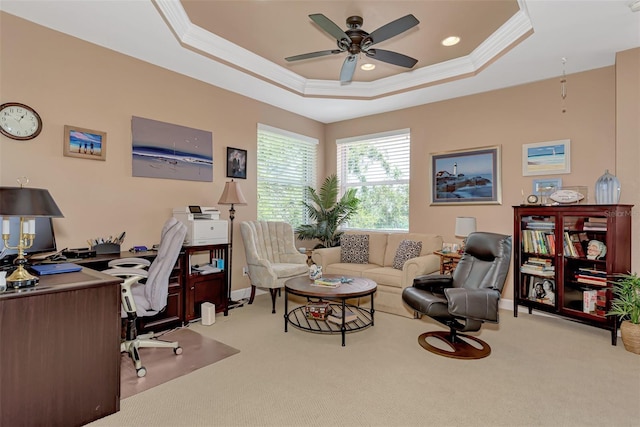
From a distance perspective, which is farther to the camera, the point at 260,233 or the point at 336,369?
the point at 260,233

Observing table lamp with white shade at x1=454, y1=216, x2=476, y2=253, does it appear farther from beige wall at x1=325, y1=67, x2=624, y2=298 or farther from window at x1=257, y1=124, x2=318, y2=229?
window at x1=257, y1=124, x2=318, y2=229

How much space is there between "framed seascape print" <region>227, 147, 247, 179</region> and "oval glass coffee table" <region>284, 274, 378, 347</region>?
6.05 feet

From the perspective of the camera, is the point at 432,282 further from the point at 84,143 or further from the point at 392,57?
the point at 84,143

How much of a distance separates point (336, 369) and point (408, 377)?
1.77ft

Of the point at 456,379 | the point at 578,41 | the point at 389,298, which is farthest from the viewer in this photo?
the point at 389,298

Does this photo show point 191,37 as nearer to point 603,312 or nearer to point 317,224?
point 317,224

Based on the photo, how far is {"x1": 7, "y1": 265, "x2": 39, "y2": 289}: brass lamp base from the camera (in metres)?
1.75

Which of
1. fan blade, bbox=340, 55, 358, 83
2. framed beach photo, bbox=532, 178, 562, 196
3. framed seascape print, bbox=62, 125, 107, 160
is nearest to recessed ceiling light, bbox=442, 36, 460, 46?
fan blade, bbox=340, 55, 358, 83

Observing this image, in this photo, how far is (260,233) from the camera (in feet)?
15.1

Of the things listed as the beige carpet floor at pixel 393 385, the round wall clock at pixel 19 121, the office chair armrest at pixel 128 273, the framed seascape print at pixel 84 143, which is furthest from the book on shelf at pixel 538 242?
the round wall clock at pixel 19 121

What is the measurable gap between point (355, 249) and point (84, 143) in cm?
342

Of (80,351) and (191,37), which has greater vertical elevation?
(191,37)

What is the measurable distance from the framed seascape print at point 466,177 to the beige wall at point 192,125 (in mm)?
96

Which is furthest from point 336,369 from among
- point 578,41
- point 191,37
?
point 578,41
